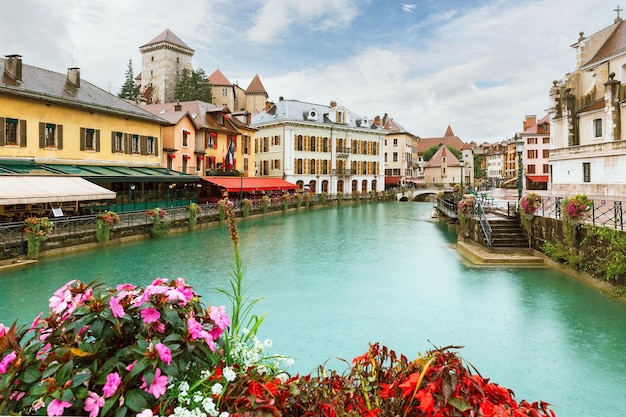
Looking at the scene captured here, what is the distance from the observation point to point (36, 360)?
2428mm

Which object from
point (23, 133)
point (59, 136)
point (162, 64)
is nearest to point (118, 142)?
point (59, 136)

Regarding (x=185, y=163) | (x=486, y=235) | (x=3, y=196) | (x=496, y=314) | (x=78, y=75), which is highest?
(x=78, y=75)

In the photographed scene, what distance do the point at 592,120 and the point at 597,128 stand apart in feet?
2.18

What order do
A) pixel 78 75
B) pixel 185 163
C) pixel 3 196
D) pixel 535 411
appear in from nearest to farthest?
pixel 535 411, pixel 3 196, pixel 78 75, pixel 185 163

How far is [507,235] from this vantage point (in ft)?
57.5

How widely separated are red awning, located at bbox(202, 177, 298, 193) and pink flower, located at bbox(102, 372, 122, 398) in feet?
109

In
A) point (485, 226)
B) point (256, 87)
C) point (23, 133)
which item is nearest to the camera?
point (485, 226)

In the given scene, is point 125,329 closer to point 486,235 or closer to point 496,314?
point 496,314

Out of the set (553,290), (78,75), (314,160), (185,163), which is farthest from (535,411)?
(314,160)

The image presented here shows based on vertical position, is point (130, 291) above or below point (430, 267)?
above

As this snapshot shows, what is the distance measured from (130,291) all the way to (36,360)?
25.3 inches

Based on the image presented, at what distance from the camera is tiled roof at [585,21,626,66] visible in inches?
1095

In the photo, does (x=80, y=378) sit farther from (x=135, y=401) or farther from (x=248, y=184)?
(x=248, y=184)

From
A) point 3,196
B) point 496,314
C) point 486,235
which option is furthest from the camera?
point 486,235
